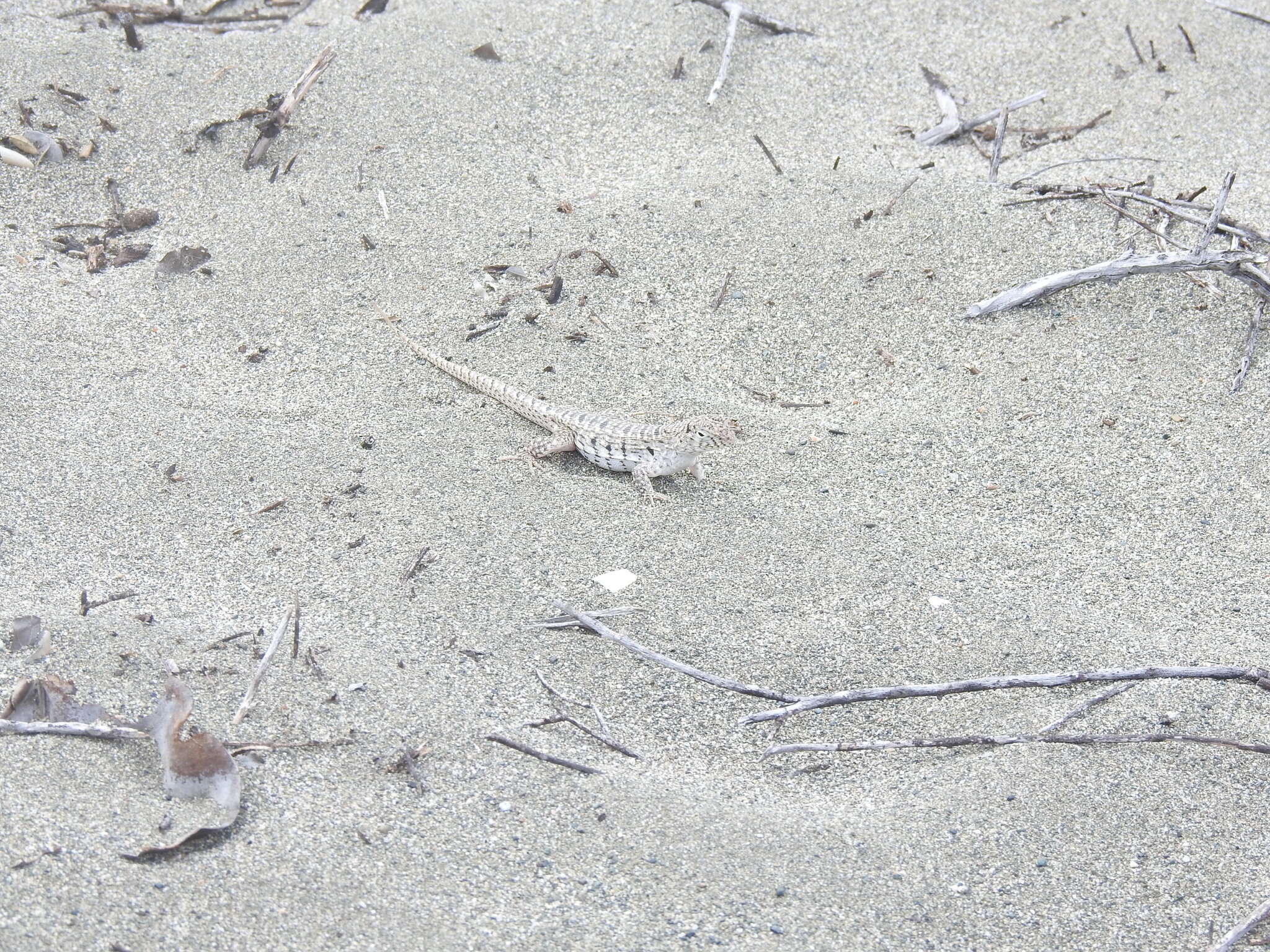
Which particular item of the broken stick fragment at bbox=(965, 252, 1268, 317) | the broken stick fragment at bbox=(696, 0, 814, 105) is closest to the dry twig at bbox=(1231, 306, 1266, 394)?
the broken stick fragment at bbox=(965, 252, 1268, 317)

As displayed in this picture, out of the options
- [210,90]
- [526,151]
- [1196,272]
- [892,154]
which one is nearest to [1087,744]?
[1196,272]

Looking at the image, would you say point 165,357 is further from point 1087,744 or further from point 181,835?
point 1087,744

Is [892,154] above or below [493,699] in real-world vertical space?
above

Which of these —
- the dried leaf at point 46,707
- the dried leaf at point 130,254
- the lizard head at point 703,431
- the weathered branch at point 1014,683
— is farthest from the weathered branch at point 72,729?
the dried leaf at point 130,254

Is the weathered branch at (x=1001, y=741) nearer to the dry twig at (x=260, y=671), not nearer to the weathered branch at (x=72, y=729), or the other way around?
the dry twig at (x=260, y=671)

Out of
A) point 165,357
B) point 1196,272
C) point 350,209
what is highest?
point 1196,272

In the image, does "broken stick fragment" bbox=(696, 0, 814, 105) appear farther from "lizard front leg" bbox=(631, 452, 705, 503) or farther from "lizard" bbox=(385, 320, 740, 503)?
"lizard front leg" bbox=(631, 452, 705, 503)

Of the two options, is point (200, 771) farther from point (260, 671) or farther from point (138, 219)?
point (138, 219)
